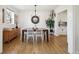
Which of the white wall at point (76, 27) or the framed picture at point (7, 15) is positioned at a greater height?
the framed picture at point (7, 15)

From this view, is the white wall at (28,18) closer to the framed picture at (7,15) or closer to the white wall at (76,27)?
the framed picture at (7,15)

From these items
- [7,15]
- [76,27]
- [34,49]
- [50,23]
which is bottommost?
[34,49]

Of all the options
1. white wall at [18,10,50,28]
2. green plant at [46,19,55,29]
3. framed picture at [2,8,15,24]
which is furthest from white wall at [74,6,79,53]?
white wall at [18,10,50,28]

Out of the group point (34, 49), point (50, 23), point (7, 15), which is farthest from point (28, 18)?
point (34, 49)

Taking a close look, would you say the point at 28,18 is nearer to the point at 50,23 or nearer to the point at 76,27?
the point at 50,23

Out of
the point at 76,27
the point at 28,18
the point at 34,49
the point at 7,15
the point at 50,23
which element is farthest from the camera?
the point at 28,18

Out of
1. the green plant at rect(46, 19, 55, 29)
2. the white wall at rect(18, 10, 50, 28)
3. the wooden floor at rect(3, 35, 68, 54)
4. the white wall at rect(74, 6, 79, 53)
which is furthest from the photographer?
the white wall at rect(18, 10, 50, 28)

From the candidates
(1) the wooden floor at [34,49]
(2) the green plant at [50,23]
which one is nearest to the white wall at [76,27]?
(1) the wooden floor at [34,49]

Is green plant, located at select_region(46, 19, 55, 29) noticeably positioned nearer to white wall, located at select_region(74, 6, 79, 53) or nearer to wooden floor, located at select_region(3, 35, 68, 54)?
wooden floor, located at select_region(3, 35, 68, 54)

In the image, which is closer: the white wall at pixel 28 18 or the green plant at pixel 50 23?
the green plant at pixel 50 23

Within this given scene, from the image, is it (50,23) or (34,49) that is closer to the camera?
(34,49)
